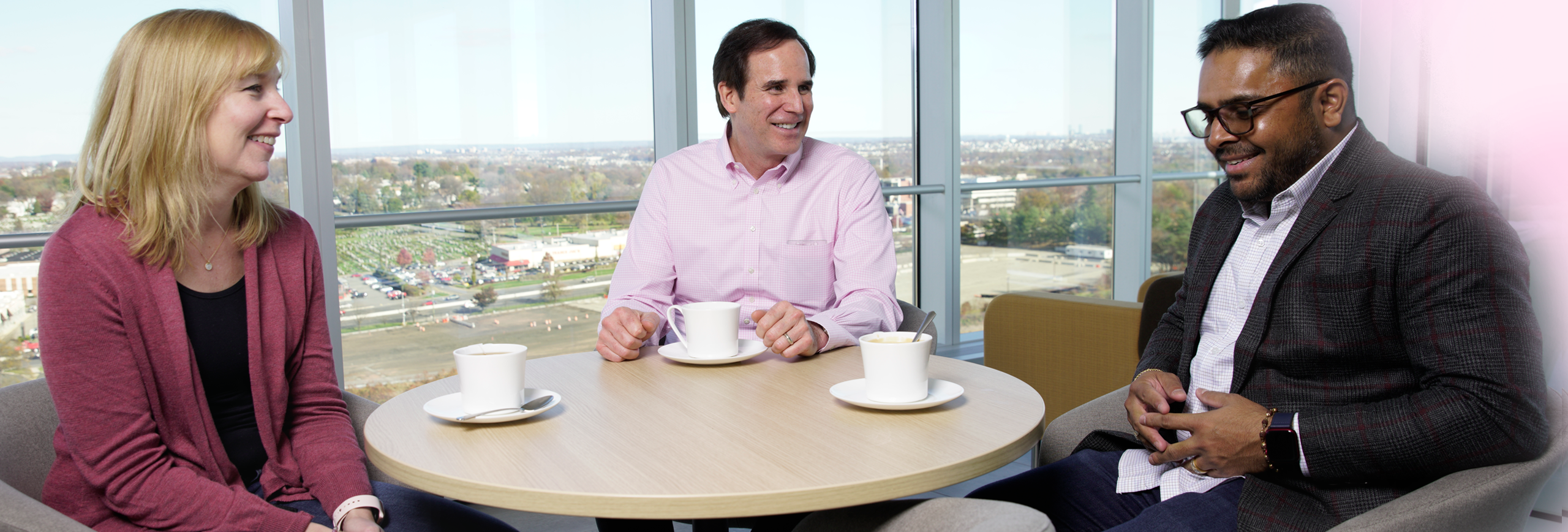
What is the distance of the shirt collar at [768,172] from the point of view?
2.28 m

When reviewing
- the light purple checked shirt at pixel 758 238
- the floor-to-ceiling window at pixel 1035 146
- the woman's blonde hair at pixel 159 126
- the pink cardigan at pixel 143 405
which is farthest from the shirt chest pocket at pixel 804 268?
the floor-to-ceiling window at pixel 1035 146

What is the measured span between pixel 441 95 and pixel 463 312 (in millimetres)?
729

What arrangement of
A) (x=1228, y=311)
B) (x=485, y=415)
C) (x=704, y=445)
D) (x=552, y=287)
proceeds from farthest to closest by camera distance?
(x=552, y=287) < (x=1228, y=311) < (x=485, y=415) < (x=704, y=445)

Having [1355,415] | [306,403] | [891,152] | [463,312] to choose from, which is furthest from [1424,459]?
[891,152]

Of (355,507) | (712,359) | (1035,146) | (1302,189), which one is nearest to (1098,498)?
(1302,189)

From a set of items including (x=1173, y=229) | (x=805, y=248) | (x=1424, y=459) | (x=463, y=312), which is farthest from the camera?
(x=1173, y=229)

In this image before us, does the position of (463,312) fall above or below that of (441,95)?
below

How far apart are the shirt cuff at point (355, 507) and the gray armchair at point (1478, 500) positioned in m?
1.25

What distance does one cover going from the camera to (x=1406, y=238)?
126cm

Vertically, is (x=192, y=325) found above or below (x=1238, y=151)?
below

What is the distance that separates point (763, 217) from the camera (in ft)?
7.40

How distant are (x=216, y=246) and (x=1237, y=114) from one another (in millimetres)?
1558

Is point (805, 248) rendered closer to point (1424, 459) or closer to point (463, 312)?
point (1424, 459)

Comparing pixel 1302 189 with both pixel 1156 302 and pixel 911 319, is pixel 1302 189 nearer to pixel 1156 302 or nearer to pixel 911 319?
pixel 911 319
